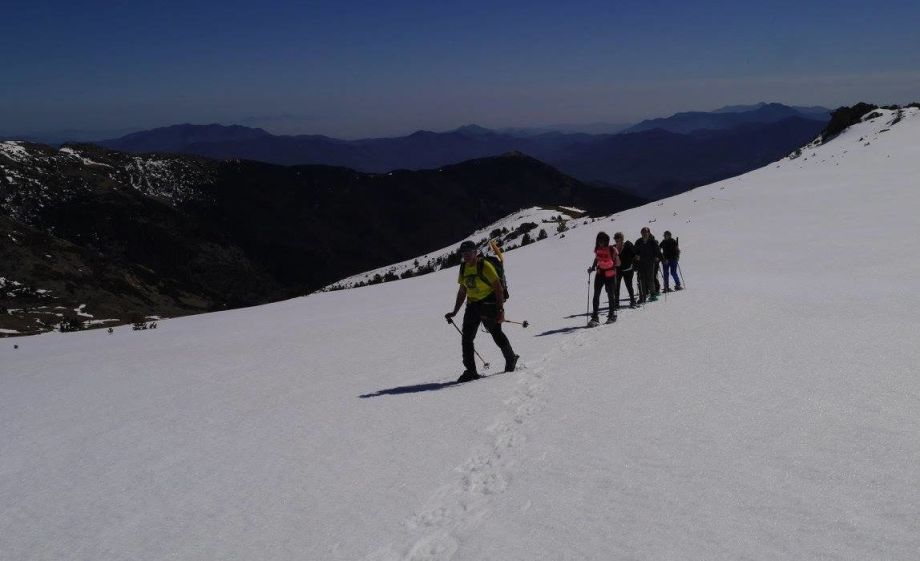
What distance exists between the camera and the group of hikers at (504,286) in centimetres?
1065

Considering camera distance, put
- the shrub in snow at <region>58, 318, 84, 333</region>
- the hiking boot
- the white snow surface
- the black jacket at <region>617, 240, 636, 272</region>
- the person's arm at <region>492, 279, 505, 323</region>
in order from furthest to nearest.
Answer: the shrub in snow at <region>58, 318, 84, 333</region> < the black jacket at <region>617, 240, 636, 272</region> < the hiking boot < the person's arm at <region>492, 279, 505, 323</region> < the white snow surface

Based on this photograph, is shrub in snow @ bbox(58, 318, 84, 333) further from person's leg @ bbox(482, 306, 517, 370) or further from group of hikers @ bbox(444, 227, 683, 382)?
person's leg @ bbox(482, 306, 517, 370)

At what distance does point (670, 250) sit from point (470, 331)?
10.4m

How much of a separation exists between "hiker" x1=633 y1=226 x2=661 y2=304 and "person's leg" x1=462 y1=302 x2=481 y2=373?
8.60m

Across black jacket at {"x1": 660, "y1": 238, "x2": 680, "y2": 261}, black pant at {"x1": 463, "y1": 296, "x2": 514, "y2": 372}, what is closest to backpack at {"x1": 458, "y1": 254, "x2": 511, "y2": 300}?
black pant at {"x1": 463, "y1": 296, "x2": 514, "y2": 372}

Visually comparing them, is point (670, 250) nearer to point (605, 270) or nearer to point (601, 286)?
point (605, 270)

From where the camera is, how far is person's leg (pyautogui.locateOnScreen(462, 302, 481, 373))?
10.6m

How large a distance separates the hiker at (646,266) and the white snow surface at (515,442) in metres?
1.41

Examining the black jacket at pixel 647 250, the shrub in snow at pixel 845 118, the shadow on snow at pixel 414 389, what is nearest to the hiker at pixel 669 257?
the black jacket at pixel 647 250

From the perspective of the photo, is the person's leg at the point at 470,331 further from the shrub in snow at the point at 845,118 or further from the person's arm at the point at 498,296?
the shrub in snow at the point at 845,118

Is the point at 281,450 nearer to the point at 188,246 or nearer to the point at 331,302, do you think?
the point at 331,302

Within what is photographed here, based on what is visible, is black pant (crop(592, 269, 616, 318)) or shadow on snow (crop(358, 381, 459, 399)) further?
black pant (crop(592, 269, 616, 318))

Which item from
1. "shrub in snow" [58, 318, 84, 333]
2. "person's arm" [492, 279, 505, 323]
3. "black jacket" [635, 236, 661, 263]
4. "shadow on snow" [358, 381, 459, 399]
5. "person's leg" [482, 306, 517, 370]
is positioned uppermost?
"black jacket" [635, 236, 661, 263]

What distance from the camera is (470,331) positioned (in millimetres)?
10617
